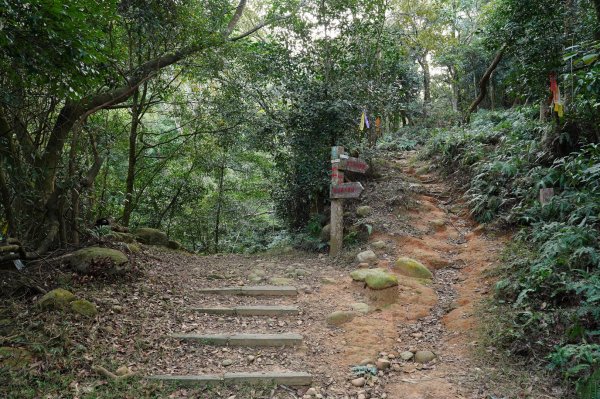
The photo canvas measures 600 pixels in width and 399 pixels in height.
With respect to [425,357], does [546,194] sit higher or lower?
higher

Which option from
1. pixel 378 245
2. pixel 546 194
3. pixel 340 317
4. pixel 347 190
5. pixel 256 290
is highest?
pixel 347 190

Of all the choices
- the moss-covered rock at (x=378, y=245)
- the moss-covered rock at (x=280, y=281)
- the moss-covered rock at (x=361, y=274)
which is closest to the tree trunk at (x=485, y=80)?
the moss-covered rock at (x=378, y=245)

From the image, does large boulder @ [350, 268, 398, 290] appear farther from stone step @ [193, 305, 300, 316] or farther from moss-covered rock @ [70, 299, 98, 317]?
moss-covered rock @ [70, 299, 98, 317]

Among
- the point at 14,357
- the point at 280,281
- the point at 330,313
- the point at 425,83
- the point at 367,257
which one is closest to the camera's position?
the point at 14,357

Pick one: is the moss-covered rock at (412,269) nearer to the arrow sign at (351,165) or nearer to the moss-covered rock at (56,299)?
the arrow sign at (351,165)

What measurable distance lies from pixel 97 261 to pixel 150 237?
422cm

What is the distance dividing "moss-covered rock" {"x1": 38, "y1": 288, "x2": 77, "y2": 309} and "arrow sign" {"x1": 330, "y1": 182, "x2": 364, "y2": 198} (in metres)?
4.57

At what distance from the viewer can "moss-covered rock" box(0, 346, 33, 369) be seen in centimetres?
374

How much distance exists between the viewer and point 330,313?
5.46 metres

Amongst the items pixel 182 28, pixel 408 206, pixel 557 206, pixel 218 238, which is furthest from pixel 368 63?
pixel 218 238

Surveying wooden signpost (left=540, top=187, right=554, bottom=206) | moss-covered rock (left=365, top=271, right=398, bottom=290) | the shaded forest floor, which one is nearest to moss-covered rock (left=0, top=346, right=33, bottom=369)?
the shaded forest floor

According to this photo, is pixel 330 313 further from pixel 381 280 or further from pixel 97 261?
pixel 97 261

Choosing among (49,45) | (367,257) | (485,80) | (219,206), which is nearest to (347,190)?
(367,257)

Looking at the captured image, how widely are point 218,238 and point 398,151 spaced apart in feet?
Answer: 24.3
